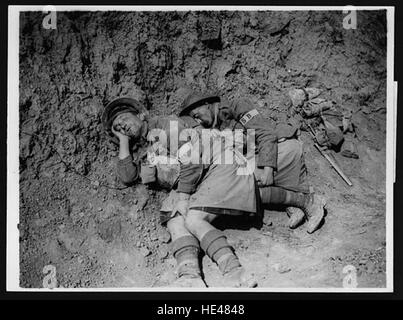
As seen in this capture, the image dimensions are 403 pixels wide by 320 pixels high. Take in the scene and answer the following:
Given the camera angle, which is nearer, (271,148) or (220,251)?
(220,251)

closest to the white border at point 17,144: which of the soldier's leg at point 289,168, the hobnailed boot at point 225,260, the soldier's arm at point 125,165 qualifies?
the hobnailed boot at point 225,260

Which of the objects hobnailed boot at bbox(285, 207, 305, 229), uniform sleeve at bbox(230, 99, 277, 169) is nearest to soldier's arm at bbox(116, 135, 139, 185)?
uniform sleeve at bbox(230, 99, 277, 169)

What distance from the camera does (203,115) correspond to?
213 inches

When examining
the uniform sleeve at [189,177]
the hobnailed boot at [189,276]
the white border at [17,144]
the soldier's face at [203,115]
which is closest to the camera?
the hobnailed boot at [189,276]

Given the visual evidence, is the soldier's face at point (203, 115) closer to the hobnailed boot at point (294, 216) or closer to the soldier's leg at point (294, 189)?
the soldier's leg at point (294, 189)

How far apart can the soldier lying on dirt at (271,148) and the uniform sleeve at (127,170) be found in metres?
0.58

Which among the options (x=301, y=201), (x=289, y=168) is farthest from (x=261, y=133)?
(x=301, y=201)

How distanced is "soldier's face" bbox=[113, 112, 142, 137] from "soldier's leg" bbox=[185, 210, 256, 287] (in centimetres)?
85

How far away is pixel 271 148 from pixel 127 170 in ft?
3.87

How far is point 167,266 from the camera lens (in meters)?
5.30

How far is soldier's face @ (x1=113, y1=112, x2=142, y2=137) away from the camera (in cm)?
539

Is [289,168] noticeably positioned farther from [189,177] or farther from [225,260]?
[225,260]

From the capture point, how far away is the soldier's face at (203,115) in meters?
5.41

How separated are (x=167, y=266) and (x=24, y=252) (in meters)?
1.14
